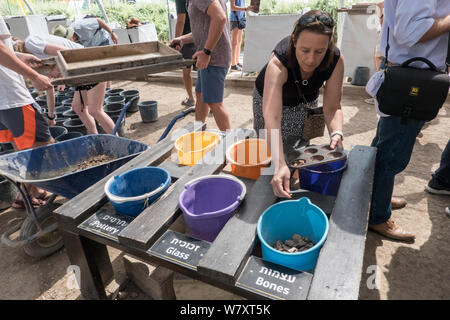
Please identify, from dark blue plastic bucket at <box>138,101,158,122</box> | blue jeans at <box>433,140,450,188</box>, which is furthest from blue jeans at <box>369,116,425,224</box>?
dark blue plastic bucket at <box>138,101,158,122</box>

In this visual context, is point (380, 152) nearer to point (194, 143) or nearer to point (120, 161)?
point (194, 143)

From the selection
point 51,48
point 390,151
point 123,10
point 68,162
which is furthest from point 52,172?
point 123,10

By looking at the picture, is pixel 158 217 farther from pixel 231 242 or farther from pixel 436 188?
pixel 436 188

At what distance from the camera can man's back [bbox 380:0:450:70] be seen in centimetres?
157

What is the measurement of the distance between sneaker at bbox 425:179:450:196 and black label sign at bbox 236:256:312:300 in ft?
8.12

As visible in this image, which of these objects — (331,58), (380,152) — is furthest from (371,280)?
(331,58)

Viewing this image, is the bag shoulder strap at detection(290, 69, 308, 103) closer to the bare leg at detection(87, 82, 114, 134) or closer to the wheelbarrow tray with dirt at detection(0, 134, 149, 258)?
the wheelbarrow tray with dirt at detection(0, 134, 149, 258)

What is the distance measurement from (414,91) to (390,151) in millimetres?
425

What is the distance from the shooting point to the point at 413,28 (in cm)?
160

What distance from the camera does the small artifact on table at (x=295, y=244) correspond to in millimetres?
1416

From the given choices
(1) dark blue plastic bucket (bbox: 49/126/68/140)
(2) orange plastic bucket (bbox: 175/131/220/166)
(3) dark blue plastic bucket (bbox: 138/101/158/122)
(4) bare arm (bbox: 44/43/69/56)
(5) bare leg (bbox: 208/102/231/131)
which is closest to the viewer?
(2) orange plastic bucket (bbox: 175/131/220/166)

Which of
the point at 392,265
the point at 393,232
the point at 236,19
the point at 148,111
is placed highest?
the point at 236,19

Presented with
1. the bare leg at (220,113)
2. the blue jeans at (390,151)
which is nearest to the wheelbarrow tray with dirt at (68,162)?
the bare leg at (220,113)

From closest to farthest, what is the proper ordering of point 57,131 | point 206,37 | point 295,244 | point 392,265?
point 295,244 < point 392,265 < point 206,37 < point 57,131
